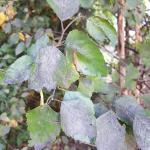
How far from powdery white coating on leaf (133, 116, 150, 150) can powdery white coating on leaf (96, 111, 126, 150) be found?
2 centimetres

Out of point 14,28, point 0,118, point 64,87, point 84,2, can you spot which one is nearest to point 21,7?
point 14,28

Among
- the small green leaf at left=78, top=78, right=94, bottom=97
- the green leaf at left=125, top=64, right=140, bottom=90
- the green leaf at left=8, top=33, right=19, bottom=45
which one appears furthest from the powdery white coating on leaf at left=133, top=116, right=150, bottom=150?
the green leaf at left=8, top=33, right=19, bottom=45

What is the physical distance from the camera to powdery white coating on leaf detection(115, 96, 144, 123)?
0.47 metres

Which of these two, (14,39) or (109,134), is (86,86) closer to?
(109,134)

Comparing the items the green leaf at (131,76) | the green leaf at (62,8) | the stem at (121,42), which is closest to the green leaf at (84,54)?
the green leaf at (62,8)

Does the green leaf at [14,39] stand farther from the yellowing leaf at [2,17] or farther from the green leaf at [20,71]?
the green leaf at [20,71]

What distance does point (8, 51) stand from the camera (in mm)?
1618

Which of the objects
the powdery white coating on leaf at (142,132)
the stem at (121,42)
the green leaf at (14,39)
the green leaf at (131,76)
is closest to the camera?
the powdery white coating on leaf at (142,132)

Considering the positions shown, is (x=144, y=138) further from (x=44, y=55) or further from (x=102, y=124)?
(x=44, y=55)

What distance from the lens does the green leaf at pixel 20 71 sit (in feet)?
1.61

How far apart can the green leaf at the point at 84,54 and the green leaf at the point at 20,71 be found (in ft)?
0.20

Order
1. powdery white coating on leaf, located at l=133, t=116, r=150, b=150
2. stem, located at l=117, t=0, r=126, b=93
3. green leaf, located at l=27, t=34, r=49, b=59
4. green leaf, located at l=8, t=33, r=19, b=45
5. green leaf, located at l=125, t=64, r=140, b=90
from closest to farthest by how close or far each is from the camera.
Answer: powdery white coating on leaf, located at l=133, t=116, r=150, b=150 → green leaf, located at l=27, t=34, r=49, b=59 → green leaf, located at l=125, t=64, r=140, b=90 → stem, located at l=117, t=0, r=126, b=93 → green leaf, located at l=8, t=33, r=19, b=45

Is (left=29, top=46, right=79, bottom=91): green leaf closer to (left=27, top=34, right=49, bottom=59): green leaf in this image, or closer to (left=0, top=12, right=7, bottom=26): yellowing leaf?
(left=27, top=34, right=49, bottom=59): green leaf

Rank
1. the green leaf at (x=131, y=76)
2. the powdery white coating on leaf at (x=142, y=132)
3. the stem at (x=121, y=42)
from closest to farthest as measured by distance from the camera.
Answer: the powdery white coating on leaf at (x=142, y=132) < the green leaf at (x=131, y=76) < the stem at (x=121, y=42)
